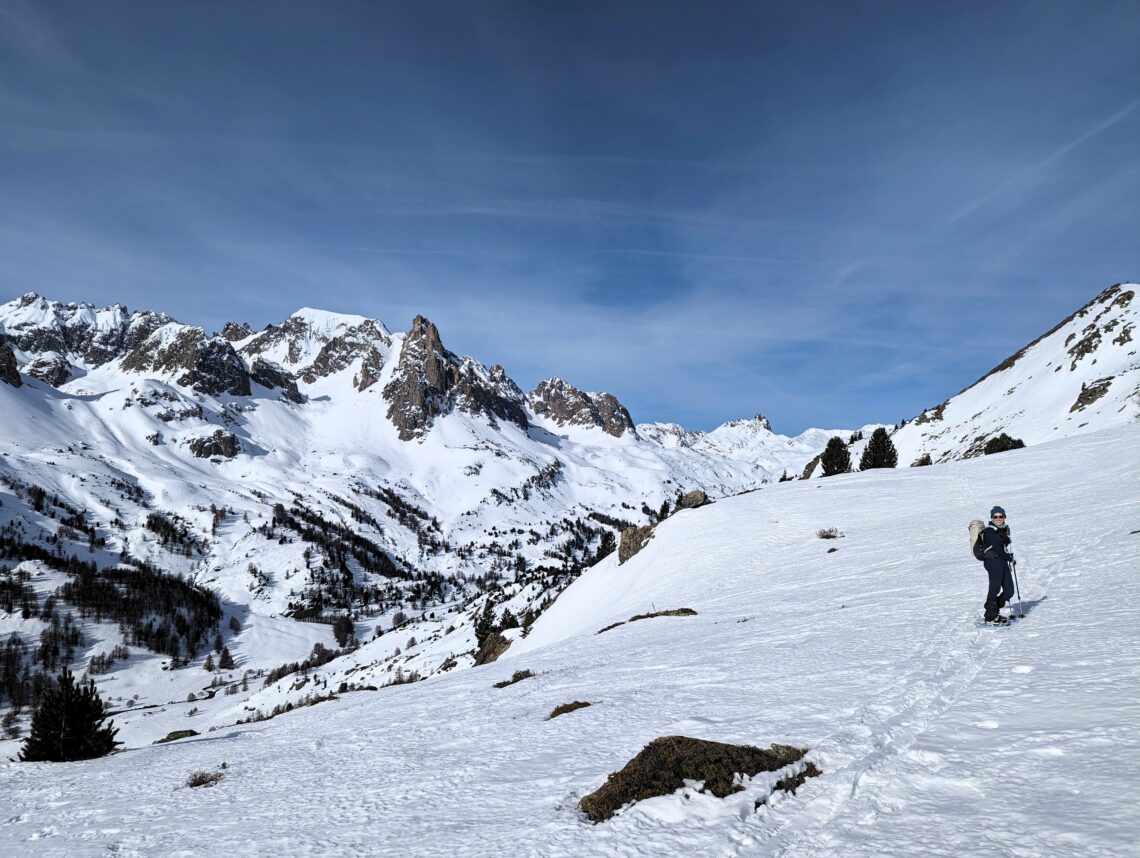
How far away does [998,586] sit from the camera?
14273 millimetres

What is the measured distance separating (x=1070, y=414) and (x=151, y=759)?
397 feet

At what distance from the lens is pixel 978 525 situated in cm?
1638

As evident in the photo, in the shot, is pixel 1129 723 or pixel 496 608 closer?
pixel 1129 723

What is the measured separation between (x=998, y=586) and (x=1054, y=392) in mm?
128021

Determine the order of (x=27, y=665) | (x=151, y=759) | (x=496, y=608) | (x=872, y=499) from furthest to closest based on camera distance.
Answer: (x=27, y=665)
(x=496, y=608)
(x=872, y=499)
(x=151, y=759)

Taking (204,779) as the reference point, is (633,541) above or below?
above

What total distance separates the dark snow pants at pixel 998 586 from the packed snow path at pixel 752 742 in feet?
2.37

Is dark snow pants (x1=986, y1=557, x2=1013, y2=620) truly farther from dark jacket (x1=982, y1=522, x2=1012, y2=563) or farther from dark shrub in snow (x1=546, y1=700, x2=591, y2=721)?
dark shrub in snow (x1=546, y1=700, x2=591, y2=721)

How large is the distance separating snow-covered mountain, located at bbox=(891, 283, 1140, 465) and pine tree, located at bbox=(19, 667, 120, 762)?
336ft

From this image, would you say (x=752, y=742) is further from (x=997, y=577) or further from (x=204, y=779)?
(x=204, y=779)

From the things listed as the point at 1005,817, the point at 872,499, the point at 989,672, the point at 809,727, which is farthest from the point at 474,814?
the point at 872,499

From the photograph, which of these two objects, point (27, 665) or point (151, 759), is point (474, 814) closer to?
point (151, 759)

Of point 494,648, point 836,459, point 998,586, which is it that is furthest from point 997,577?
point 836,459

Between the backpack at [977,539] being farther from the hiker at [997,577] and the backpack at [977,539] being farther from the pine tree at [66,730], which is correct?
the pine tree at [66,730]
